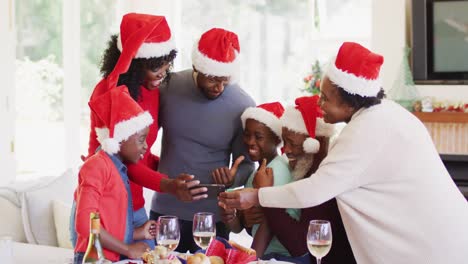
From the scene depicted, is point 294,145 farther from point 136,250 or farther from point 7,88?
point 7,88

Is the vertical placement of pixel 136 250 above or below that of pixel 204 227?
below

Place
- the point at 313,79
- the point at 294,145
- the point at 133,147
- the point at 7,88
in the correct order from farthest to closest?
1. the point at 313,79
2. the point at 7,88
3. the point at 294,145
4. the point at 133,147

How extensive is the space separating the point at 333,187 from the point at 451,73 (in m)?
3.39

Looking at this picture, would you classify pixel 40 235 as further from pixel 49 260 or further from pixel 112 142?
pixel 112 142

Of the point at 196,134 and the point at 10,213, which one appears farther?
the point at 10,213

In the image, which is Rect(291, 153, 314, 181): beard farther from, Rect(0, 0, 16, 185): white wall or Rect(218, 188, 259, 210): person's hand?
Rect(0, 0, 16, 185): white wall

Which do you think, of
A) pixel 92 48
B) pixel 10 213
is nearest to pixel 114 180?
pixel 10 213

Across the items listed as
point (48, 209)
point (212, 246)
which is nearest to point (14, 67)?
point (48, 209)

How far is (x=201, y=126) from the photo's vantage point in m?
2.99

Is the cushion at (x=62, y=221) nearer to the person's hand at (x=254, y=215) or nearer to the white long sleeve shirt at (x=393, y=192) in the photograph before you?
the person's hand at (x=254, y=215)

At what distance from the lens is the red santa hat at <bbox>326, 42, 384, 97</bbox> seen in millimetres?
2529

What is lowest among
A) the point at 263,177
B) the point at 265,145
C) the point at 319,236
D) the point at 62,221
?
the point at 62,221

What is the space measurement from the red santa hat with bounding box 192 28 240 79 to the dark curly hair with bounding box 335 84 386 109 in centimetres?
56

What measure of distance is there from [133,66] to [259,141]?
0.59 meters
